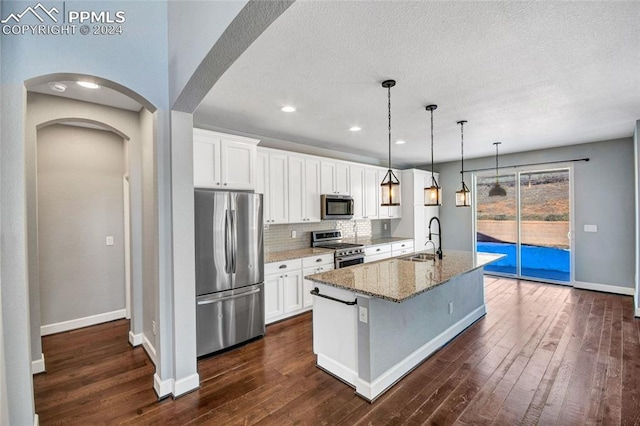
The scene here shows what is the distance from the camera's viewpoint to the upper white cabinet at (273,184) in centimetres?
419

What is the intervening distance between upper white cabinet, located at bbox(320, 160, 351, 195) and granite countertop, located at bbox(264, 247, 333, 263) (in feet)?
3.41

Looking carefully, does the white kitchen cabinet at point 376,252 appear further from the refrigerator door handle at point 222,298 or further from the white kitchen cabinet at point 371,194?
the refrigerator door handle at point 222,298

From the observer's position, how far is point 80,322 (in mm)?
3930

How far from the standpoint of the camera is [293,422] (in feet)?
7.00

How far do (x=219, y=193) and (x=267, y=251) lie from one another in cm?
158

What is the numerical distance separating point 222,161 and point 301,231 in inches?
79.9

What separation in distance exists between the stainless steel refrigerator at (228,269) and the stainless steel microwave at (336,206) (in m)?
1.59

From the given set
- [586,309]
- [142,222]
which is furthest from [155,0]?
[586,309]

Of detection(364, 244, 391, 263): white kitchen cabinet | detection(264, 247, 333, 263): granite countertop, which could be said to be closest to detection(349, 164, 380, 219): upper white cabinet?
detection(364, 244, 391, 263): white kitchen cabinet

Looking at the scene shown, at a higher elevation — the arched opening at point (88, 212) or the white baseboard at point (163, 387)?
the arched opening at point (88, 212)

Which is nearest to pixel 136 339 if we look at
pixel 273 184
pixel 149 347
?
pixel 149 347

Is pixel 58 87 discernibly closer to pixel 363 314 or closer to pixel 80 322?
pixel 80 322

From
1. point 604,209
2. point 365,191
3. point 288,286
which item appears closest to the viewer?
point 288,286

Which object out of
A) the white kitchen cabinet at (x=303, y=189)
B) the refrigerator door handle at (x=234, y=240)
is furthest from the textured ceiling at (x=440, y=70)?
the refrigerator door handle at (x=234, y=240)
